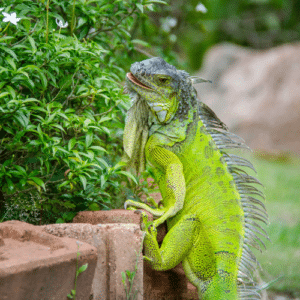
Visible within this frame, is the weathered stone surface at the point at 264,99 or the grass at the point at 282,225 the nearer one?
the grass at the point at 282,225

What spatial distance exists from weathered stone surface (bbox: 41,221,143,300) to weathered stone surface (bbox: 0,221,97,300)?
0.55 ft

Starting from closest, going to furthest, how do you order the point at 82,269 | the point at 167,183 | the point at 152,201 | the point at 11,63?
the point at 82,269, the point at 11,63, the point at 167,183, the point at 152,201

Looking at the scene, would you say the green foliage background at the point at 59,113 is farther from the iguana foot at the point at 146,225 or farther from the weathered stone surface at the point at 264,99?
the weathered stone surface at the point at 264,99

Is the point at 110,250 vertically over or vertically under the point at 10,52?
under

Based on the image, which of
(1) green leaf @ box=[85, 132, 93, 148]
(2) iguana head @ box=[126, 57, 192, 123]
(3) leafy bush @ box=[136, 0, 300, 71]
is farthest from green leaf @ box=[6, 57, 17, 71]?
(3) leafy bush @ box=[136, 0, 300, 71]

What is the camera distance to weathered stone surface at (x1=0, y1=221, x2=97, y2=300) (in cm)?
150

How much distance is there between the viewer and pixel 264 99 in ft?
38.0

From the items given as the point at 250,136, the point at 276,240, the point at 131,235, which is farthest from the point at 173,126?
the point at 250,136

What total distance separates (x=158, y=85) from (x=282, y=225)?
14.0ft

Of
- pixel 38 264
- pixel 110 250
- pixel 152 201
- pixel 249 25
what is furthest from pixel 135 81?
pixel 249 25

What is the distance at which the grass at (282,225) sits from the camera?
14.4ft

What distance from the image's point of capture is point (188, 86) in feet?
8.37

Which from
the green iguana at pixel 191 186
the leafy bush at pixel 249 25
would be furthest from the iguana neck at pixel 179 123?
the leafy bush at pixel 249 25

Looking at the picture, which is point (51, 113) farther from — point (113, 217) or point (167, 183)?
point (167, 183)
